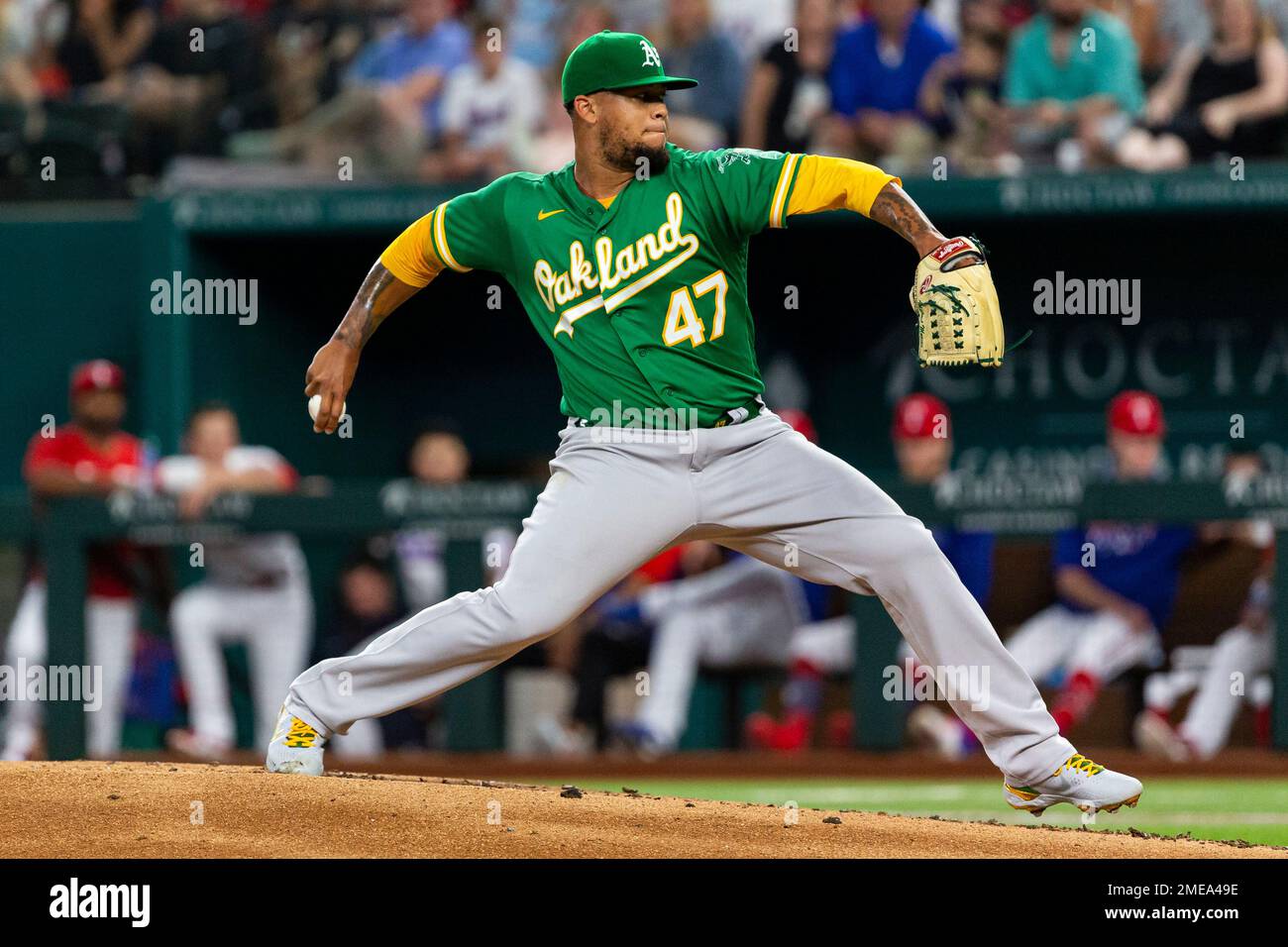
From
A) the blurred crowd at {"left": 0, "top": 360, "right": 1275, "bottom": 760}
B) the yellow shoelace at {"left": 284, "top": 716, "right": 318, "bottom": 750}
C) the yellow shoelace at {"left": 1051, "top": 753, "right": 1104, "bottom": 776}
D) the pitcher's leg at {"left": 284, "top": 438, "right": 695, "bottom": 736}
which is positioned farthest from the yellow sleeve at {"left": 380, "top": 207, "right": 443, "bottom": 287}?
the blurred crowd at {"left": 0, "top": 360, "right": 1275, "bottom": 760}

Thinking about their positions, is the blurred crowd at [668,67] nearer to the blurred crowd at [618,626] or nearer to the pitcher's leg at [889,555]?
the blurred crowd at [618,626]

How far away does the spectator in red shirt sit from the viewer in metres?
8.69

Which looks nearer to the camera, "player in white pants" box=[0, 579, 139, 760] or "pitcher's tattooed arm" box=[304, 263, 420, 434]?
"pitcher's tattooed arm" box=[304, 263, 420, 434]

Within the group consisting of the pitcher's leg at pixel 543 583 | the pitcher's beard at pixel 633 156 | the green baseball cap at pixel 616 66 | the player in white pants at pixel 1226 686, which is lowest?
the player in white pants at pixel 1226 686

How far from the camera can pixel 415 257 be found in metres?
4.89

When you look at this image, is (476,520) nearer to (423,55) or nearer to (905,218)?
(423,55)

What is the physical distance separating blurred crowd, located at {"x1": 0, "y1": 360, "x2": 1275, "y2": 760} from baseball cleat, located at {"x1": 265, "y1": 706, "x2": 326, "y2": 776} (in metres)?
3.34

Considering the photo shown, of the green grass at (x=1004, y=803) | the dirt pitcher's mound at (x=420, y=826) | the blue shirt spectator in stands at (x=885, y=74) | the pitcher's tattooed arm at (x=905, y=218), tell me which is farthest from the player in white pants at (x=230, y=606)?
the pitcher's tattooed arm at (x=905, y=218)

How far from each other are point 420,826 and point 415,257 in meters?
1.43

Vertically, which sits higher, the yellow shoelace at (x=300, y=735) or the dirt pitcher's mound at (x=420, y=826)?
the yellow shoelace at (x=300, y=735)

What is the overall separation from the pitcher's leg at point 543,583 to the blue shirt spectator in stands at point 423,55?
6394 millimetres

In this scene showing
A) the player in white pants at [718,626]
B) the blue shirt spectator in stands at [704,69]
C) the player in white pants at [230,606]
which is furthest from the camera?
the blue shirt spectator in stands at [704,69]

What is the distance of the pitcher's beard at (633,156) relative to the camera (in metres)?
4.52

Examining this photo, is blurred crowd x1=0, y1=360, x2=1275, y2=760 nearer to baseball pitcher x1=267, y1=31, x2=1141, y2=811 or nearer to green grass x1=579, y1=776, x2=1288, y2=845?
green grass x1=579, y1=776, x2=1288, y2=845
